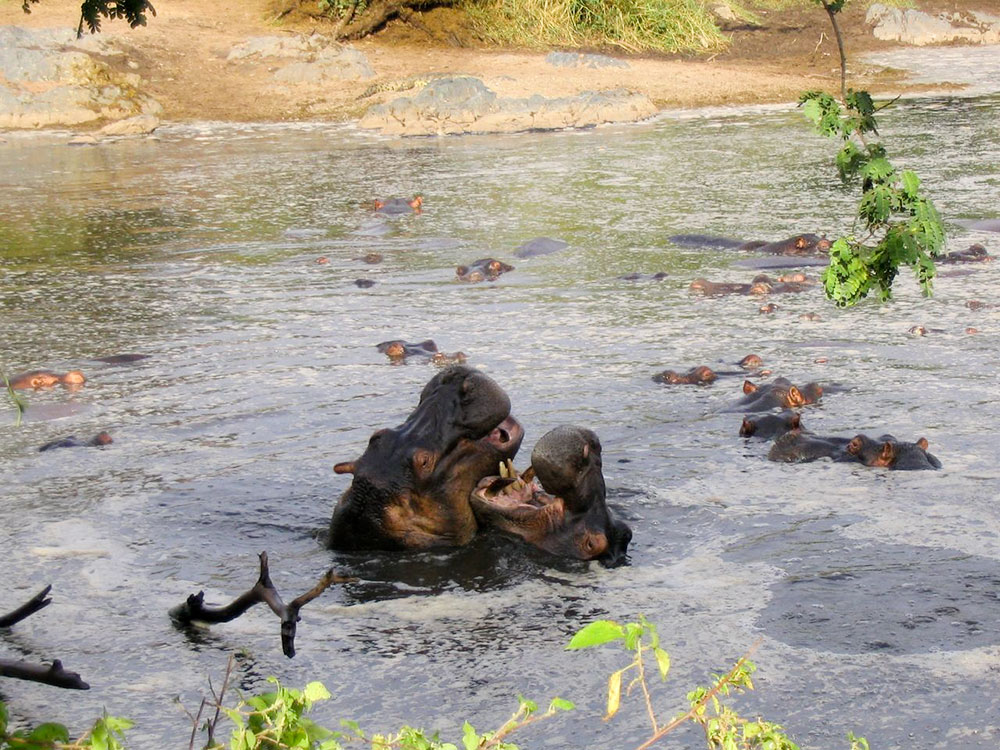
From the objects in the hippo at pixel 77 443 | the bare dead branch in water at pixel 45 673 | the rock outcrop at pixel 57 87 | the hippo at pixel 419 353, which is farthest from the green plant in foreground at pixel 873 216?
the rock outcrop at pixel 57 87

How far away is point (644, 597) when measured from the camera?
4.00 metres

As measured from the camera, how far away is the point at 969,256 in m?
8.42

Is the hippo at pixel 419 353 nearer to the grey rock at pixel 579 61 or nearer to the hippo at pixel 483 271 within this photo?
the hippo at pixel 483 271

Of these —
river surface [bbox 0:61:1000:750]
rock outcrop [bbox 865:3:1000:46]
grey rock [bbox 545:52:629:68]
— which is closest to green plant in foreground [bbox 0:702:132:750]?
river surface [bbox 0:61:1000:750]

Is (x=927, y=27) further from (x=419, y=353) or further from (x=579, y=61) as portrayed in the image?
(x=419, y=353)

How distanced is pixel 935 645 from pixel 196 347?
14.7 ft

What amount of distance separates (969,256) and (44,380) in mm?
5265

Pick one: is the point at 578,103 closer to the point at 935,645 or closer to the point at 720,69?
the point at 720,69

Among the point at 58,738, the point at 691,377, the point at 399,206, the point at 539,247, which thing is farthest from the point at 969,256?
the point at 58,738

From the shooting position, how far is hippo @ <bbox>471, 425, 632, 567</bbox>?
13.2 ft

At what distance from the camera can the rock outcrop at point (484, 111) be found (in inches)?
663

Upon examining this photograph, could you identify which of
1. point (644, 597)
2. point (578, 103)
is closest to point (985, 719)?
point (644, 597)

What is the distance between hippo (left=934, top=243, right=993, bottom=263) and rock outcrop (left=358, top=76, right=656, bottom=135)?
876cm

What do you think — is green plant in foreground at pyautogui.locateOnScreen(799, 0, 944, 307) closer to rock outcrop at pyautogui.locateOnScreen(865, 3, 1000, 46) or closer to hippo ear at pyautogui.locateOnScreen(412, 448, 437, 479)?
hippo ear at pyautogui.locateOnScreen(412, 448, 437, 479)
